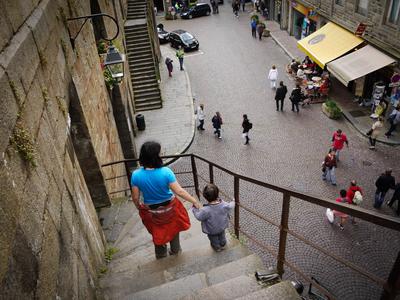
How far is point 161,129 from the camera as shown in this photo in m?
15.1

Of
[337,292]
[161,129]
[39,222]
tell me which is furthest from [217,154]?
[39,222]

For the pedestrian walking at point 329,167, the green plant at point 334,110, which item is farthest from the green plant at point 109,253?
the green plant at point 334,110

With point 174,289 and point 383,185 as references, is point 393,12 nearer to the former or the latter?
point 383,185

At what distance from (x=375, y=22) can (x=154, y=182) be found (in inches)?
497

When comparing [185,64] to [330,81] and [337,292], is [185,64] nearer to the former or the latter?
[330,81]

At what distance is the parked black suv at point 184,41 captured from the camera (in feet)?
77.5

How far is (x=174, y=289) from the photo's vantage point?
418cm

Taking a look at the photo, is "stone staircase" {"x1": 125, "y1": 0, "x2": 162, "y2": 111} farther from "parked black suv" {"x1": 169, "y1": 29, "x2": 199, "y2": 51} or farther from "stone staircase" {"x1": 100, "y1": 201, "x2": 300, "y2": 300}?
"stone staircase" {"x1": 100, "y1": 201, "x2": 300, "y2": 300}

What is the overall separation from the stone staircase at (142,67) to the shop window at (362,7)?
30.7ft

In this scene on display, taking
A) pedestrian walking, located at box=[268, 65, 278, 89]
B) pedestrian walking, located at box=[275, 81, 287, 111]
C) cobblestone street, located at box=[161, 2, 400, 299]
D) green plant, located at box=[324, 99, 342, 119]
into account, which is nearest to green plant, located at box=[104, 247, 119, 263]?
cobblestone street, located at box=[161, 2, 400, 299]

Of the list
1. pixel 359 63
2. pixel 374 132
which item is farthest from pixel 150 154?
pixel 359 63

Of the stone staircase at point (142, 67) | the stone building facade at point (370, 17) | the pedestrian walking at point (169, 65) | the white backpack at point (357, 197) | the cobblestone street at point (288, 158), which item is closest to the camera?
the cobblestone street at point (288, 158)

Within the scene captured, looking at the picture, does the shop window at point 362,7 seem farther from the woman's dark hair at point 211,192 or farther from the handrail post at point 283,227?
the handrail post at point 283,227

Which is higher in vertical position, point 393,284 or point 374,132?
point 393,284
